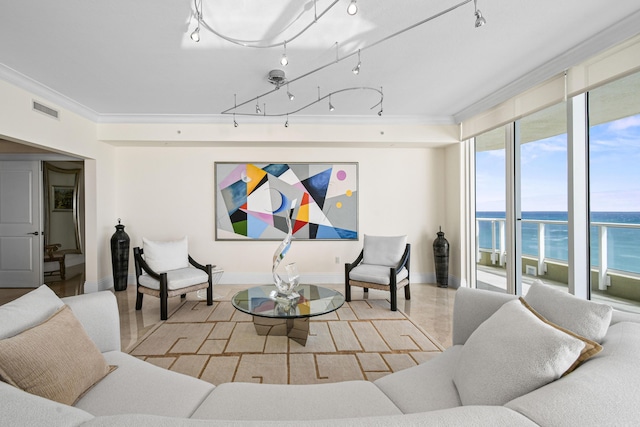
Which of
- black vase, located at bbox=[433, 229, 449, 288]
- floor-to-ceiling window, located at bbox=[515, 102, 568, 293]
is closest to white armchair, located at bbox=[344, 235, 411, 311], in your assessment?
black vase, located at bbox=[433, 229, 449, 288]

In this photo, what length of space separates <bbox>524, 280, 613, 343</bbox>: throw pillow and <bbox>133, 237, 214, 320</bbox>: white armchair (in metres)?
3.48

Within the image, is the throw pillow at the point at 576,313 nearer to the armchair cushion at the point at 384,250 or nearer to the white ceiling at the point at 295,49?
the white ceiling at the point at 295,49

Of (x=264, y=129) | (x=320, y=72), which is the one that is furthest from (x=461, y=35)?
(x=264, y=129)

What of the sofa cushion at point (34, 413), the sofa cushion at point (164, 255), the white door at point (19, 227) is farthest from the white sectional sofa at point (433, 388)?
the white door at point (19, 227)

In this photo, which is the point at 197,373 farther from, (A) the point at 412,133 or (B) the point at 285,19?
(A) the point at 412,133

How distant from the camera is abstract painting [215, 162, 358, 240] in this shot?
16.5 feet

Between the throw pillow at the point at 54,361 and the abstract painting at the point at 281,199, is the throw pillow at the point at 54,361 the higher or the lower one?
the lower one

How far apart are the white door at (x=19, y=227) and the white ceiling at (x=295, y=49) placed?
2049mm

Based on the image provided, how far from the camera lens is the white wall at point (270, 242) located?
5.01 meters

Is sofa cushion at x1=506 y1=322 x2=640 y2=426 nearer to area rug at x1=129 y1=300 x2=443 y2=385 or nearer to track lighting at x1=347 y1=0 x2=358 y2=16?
area rug at x1=129 y1=300 x2=443 y2=385

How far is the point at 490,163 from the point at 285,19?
4.89m

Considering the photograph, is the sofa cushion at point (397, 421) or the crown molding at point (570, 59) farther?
the crown molding at point (570, 59)

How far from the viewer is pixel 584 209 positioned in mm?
2850

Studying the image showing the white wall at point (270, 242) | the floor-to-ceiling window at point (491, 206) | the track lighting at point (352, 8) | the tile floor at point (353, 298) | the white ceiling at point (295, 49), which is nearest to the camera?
the track lighting at point (352, 8)
